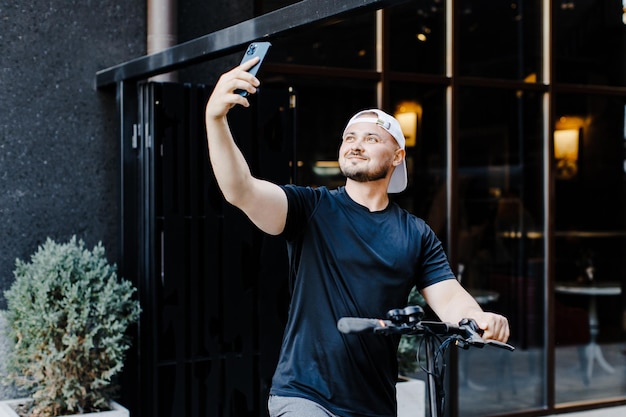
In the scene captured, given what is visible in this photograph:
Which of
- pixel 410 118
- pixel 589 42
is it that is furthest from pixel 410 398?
pixel 589 42

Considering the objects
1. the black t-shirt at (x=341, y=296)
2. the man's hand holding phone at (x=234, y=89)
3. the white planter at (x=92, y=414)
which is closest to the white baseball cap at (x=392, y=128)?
the black t-shirt at (x=341, y=296)

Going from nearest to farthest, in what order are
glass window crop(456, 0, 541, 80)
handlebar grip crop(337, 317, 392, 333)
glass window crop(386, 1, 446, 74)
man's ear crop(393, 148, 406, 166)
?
handlebar grip crop(337, 317, 392, 333), man's ear crop(393, 148, 406, 166), glass window crop(386, 1, 446, 74), glass window crop(456, 0, 541, 80)

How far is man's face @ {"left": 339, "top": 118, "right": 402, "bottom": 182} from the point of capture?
3.34 m

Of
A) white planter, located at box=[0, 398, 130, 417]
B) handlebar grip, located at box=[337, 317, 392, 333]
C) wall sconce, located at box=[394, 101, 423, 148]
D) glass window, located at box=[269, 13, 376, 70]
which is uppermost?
glass window, located at box=[269, 13, 376, 70]

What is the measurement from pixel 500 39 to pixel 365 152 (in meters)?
4.30

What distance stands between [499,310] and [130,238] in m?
3.34

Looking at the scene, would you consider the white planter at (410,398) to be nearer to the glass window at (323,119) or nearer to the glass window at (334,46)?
the glass window at (323,119)

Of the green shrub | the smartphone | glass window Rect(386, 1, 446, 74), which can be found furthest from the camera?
glass window Rect(386, 1, 446, 74)

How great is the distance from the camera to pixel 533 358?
24.7 feet

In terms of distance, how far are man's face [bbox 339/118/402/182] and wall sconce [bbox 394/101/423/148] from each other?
3.50m

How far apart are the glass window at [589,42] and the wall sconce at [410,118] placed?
136cm

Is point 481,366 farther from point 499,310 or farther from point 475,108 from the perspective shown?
point 475,108

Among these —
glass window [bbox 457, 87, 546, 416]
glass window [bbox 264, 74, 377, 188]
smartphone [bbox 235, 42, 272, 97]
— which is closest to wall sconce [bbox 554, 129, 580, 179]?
glass window [bbox 457, 87, 546, 416]

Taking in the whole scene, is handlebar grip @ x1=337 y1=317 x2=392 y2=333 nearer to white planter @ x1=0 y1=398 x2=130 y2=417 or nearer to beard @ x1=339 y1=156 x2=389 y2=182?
beard @ x1=339 y1=156 x2=389 y2=182
